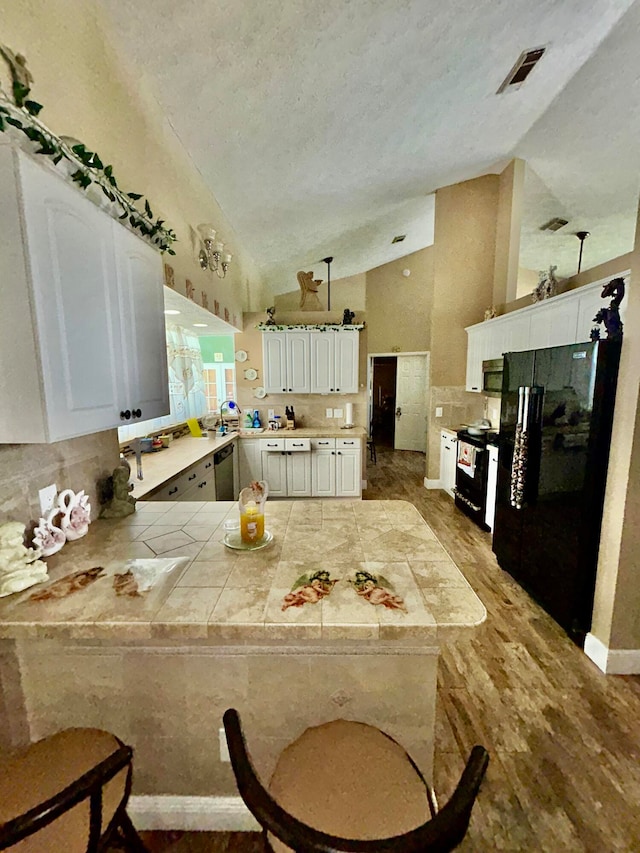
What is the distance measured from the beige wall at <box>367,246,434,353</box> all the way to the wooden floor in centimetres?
538

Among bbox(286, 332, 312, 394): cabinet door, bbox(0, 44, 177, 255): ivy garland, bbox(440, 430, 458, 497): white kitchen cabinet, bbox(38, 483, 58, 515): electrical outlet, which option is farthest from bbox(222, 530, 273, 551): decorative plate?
bbox(440, 430, 458, 497): white kitchen cabinet

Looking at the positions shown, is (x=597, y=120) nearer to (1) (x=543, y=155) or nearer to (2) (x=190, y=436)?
(1) (x=543, y=155)

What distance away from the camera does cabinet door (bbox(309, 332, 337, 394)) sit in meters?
4.43

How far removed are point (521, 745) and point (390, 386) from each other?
7769mm

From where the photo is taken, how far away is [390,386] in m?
8.80

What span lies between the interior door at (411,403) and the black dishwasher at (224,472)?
4414 mm

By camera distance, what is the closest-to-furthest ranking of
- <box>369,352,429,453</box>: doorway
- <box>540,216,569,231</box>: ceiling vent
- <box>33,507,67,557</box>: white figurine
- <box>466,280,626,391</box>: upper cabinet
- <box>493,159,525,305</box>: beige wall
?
<box>33,507,67,557</box>: white figurine → <box>466,280,626,391</box>: upper cabinet → <box>493,159,525,305</box>: beige wall → <box>540,216,569,231</box>: ceiling vent → <box>369,352,429,453</box>: doorway

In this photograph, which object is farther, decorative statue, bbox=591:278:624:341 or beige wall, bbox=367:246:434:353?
beige wall, bbox=367:246:434:353

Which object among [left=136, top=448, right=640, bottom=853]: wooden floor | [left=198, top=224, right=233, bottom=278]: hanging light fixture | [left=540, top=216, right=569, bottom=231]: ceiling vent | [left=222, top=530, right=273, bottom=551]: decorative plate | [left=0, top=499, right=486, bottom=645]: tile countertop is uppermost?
[left=540, top=216, right=569, bottom=231]: ceiling vent

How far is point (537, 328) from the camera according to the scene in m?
3.17

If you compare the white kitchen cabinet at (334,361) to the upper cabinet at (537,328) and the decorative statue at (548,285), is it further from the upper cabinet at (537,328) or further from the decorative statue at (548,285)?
the decorative statue at (548,285)

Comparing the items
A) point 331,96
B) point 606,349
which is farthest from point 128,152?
point 606,349

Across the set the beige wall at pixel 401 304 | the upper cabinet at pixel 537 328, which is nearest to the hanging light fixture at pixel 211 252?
the upper cabinet at pixel 537 328

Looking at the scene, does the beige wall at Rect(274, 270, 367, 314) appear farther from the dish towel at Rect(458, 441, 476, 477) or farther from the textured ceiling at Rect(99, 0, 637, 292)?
the dish towel at Rect(458, 441, 476, 477)
